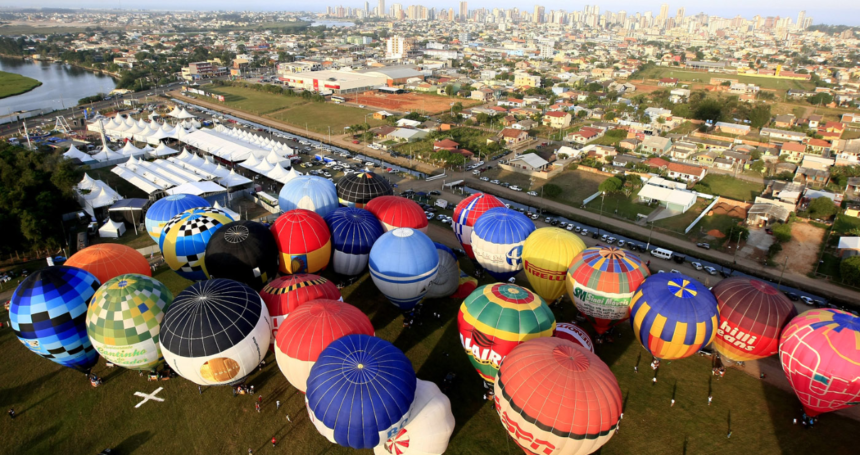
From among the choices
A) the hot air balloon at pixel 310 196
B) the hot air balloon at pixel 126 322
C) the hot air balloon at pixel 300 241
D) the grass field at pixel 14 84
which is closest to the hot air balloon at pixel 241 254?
the hot air balloon at pixel 300 241

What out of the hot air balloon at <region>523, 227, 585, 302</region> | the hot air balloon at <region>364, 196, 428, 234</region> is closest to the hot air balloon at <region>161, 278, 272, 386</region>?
the hot air balloon at <region>364, 196, 428, 234</region>

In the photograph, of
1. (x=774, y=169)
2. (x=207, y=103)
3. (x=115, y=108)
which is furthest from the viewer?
(x=207, y=103)

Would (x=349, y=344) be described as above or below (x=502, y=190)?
above

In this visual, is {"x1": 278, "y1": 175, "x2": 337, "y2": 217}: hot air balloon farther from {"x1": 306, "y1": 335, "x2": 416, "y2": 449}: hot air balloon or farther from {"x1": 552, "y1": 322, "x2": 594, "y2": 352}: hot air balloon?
{"x1": 552, "y1": 322, "x2": 594, "y2": 352}: hot air balloon

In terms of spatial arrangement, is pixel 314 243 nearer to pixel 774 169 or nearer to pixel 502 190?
pixel 502 190

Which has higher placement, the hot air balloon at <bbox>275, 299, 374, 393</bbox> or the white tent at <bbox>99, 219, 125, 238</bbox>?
the hot air balloon at <bbox>275, 299, 374, 393</bbox>

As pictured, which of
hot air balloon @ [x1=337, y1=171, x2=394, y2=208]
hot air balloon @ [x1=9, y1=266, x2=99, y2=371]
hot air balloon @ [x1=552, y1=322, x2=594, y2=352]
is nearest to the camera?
hot air balloon @ [x1=9, y1=266, x2=99, y2=371]

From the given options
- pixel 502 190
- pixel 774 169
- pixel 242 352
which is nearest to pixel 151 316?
pixel 242 352

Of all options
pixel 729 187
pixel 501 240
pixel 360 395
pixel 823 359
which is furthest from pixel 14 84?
pixel 823 359
